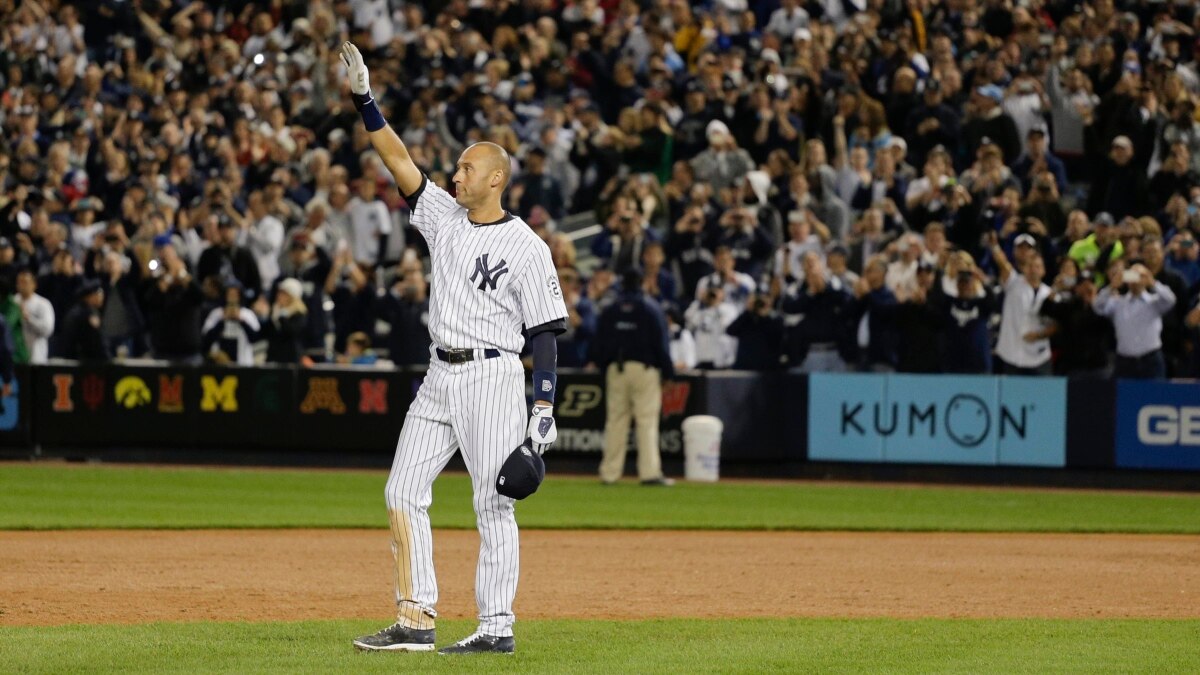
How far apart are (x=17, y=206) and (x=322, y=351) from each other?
476 centimetres

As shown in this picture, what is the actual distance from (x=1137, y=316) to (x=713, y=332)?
469 centimetres

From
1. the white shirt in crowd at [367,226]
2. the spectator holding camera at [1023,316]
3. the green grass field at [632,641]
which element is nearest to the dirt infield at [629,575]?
the green grass field at [632,641]

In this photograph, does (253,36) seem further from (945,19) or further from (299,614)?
(299,614)

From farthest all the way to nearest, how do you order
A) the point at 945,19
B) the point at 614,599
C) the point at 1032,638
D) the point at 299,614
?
1. the point at 945,19
2. the point at 614,599
3. the point at 299,614
4. the point at 1032,638

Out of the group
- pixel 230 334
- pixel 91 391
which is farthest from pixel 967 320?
pixel 91 391

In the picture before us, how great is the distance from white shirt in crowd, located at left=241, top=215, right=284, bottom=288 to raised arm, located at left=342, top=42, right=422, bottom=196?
1457 centimetres

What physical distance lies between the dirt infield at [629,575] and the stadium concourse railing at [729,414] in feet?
14.6

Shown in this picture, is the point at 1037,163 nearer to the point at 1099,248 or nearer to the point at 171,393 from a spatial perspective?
the point at 1099,248

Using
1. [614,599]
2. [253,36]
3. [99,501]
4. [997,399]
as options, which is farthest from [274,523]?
[253,36]

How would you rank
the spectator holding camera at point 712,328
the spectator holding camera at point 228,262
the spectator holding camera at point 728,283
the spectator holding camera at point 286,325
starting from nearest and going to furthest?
1. the spectator holding camera at point 728,283
2. the spectator holding camera at point 712,328
3. the spectator holding camera at point 286,325
4. the spectator holding camera at point 228,262

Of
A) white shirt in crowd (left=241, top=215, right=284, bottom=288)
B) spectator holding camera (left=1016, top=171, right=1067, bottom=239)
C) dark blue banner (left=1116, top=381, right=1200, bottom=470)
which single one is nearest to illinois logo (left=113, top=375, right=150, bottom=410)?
white shirt in crowd (left=241, top=215, right=284, bottom=288)

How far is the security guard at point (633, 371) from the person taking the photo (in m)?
19.2

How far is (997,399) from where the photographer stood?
20125 millimetres

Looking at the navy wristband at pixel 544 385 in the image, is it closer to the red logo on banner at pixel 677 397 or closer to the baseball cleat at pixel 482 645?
the baseball cleat at pixel 482 645
